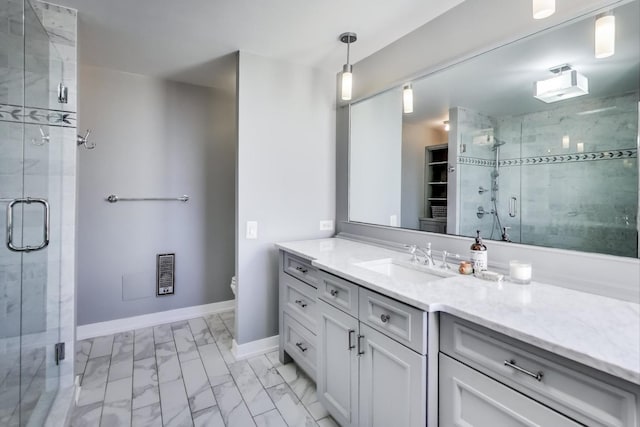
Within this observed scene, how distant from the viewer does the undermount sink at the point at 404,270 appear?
5.45 feet

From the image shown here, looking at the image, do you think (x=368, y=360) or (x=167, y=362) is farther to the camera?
(x=167, y=362)

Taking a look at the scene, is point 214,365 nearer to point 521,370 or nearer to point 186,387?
point 186,387

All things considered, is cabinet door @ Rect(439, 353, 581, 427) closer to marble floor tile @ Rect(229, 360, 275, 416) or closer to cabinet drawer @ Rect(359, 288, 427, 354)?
cabinet drawer @ Rect(359, 288, 427, 354)

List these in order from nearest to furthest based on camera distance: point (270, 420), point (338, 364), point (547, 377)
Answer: point (547, 377) < point (338, 364) < point (270, 420)

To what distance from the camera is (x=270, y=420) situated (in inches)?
68.6

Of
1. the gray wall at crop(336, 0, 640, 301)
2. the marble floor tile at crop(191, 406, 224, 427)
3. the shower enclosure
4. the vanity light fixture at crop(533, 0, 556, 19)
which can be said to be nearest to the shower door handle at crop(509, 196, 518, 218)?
the gray wall at crop(336, 0, 640, 301)

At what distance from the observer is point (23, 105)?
1.79 metres

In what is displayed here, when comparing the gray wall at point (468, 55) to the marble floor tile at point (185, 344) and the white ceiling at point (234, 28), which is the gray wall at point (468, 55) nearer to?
the white ceiling at point (234, 28)

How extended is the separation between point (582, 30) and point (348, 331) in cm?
167

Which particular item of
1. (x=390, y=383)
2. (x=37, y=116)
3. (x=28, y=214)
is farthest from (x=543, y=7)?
(x=28, y=214)

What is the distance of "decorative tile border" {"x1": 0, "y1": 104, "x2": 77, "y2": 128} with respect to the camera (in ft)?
5.69

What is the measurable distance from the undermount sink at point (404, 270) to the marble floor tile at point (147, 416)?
139 centimetres

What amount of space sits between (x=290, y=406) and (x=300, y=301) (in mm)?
594

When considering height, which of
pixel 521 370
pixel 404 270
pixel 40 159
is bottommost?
pixel 521 370
